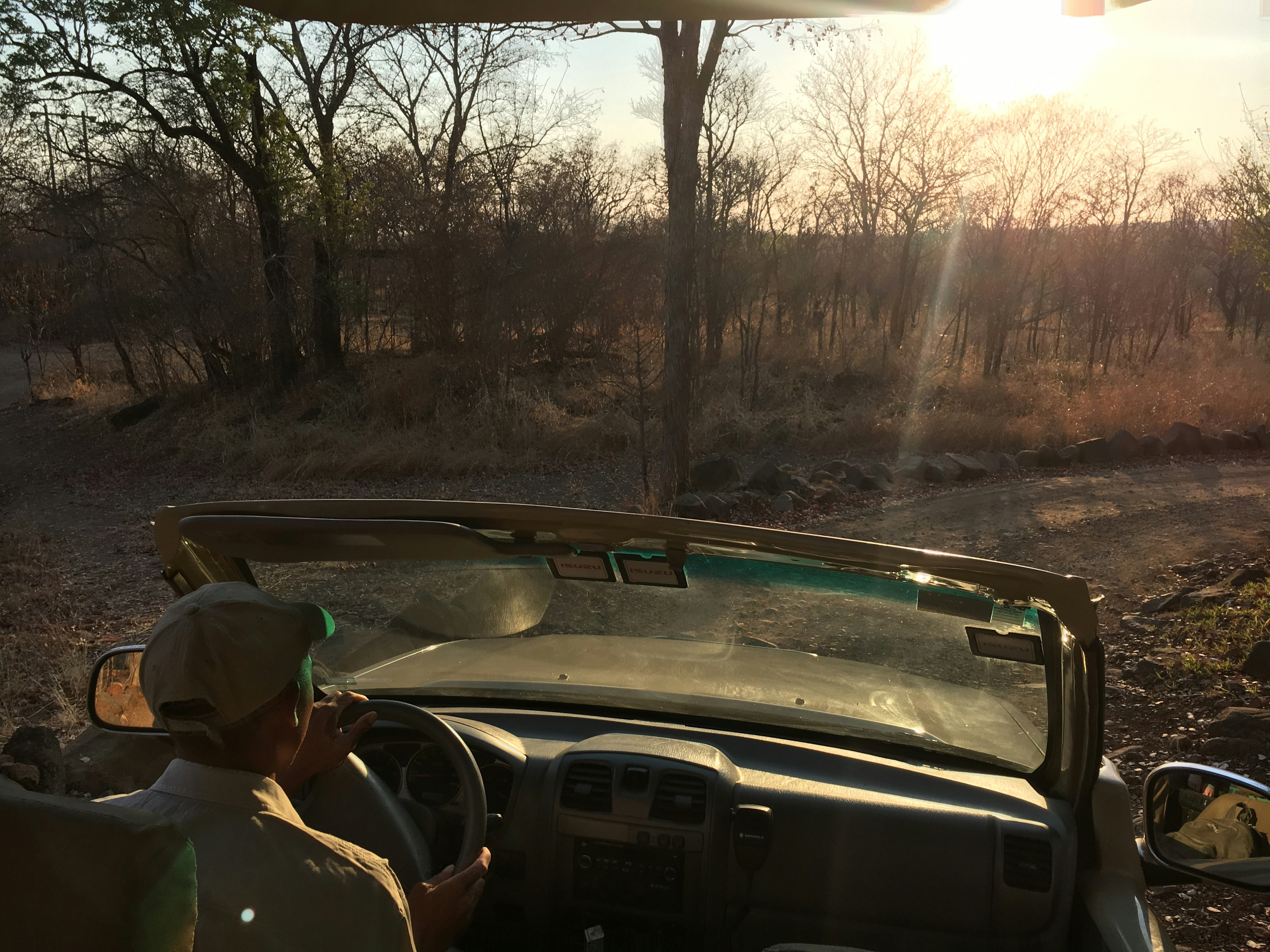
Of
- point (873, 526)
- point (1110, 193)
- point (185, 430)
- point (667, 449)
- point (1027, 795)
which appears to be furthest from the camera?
point (1110, 193)

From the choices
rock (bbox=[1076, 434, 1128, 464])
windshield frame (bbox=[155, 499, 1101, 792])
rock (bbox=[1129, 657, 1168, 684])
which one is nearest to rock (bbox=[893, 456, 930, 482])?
rock (bbox=[1076, 434, 1128, 464])

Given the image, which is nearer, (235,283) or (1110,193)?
(235,283)

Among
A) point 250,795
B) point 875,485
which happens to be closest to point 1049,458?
point 875,485

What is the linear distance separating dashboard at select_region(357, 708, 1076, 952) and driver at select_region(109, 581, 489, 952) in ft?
2.24

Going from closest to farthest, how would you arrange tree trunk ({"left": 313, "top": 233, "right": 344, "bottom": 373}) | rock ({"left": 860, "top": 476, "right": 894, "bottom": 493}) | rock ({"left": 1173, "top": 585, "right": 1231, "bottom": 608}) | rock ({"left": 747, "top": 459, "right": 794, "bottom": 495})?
1. rock ({"left": 1173, "top": 585, "right": 1231, "bottom": 608})
2. rock ({"left": 747, "top": 459, "right": 794, "bottom": 495})
3. rock ({"left": 860, "top": 476, "right": 894, "bottom": 493})
4. tree trunk ({"left": 313, "top": 233, "right": 344, "bottom": 373})

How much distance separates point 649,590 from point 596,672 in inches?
11.1

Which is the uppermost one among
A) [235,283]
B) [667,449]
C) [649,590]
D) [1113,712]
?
[235,283]

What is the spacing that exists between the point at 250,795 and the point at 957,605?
1.30 metres

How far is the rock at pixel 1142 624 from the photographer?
267 inches

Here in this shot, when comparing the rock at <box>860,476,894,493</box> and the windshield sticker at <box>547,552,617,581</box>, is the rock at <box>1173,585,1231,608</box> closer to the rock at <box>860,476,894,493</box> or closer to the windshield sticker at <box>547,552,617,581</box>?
the rock at <box>860,476,894,493</box>

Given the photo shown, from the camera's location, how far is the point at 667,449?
11742mm

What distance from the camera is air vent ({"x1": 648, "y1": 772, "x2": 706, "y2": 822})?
2115mm

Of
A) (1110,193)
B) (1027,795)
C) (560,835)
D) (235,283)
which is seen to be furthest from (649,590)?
(1110,193)

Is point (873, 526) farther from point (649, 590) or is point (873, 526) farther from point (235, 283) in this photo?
point (235, 283)
